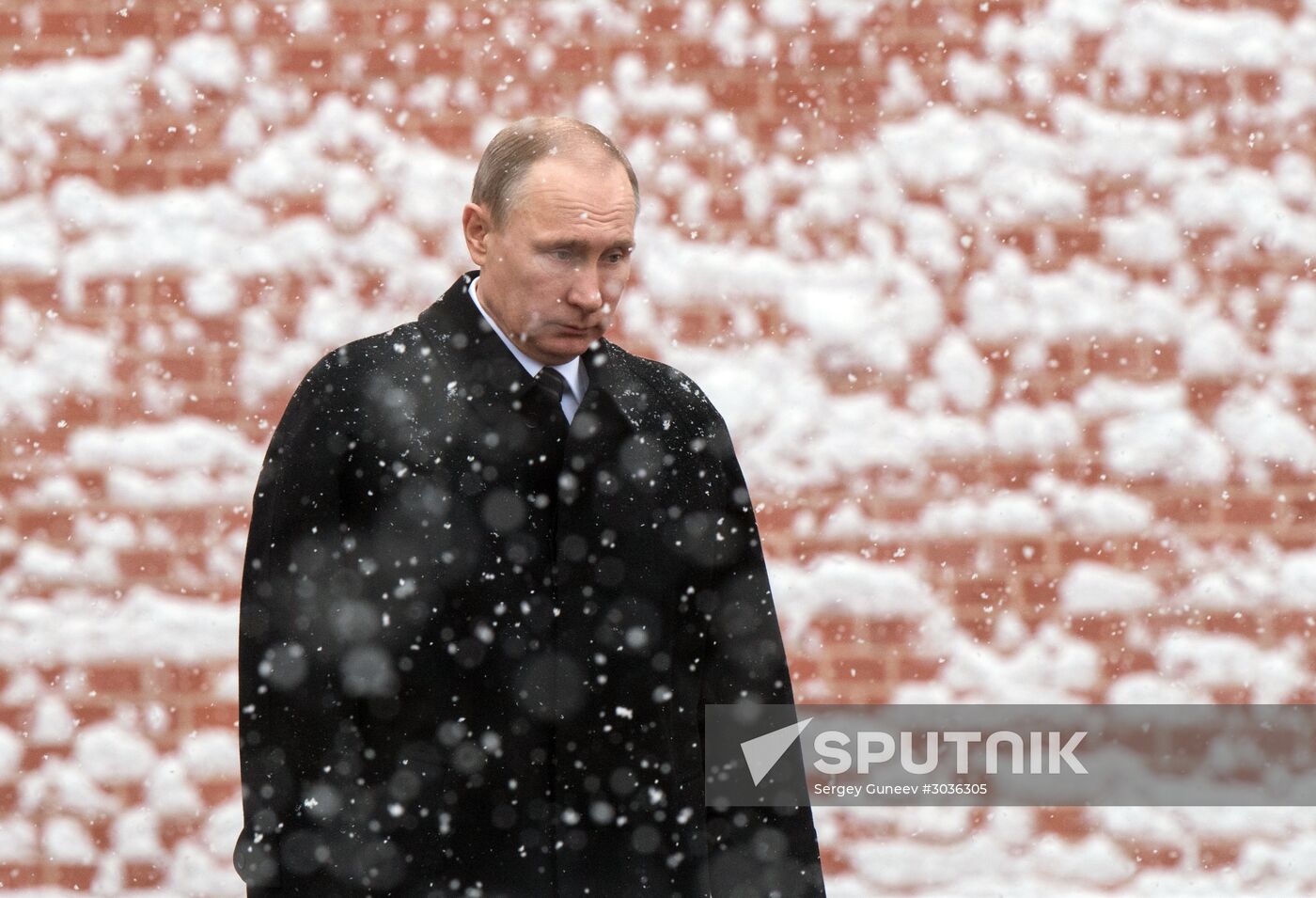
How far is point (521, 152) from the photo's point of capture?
6.57 feet

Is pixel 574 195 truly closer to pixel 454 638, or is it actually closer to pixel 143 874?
pixel 454 638

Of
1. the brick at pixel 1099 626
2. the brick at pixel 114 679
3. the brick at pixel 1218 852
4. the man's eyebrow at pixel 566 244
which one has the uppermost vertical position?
the man's eyebrow at pixel 566 244

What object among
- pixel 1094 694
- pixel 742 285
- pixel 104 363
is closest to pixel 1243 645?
pixel 1094 694

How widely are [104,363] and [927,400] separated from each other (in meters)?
1.84

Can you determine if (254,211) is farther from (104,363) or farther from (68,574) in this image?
(68,574)

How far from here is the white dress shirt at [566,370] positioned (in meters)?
2.04

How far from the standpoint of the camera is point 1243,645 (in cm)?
303

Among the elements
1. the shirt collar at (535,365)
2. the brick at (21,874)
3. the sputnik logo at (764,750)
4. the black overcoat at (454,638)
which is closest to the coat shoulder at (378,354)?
the black overcoat at (454,638)

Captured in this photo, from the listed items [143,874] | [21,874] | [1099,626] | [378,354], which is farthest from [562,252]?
[21,874]

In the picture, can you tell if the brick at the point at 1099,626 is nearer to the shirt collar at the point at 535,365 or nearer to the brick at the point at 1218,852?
the brick at the point at 1218,852

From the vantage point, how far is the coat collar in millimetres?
2037

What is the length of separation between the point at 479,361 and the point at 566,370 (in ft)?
0.47

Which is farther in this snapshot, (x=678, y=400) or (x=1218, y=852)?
(x=1218, y=852)

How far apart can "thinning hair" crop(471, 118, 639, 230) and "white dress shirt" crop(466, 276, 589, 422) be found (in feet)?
0.44
